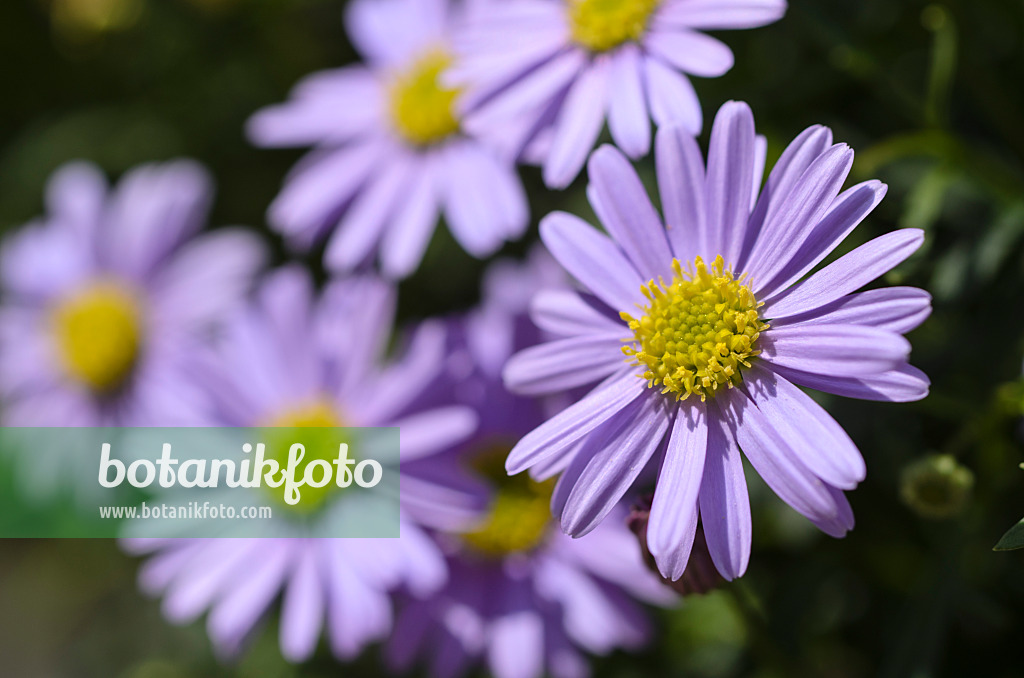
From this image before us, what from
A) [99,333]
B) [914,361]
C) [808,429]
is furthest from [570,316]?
[99,333]

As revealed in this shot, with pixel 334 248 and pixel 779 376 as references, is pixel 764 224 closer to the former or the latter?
pixel 779 376

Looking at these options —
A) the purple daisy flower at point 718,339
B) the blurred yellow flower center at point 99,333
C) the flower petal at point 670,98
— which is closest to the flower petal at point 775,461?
the purple daisy flower at point 718,339

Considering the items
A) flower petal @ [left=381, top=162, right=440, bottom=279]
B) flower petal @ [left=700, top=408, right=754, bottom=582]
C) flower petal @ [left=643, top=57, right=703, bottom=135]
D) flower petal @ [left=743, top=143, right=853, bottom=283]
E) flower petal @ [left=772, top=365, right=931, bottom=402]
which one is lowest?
flower petal @ [left=700, top=408, right=754, bottom=582]

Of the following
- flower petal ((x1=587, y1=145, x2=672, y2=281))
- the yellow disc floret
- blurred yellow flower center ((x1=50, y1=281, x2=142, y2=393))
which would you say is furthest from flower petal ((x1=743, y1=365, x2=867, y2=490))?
blurred yellow flower center ((x1=50, y1=281, x2=142, y2=393))

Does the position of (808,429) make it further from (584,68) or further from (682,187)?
(584,68)

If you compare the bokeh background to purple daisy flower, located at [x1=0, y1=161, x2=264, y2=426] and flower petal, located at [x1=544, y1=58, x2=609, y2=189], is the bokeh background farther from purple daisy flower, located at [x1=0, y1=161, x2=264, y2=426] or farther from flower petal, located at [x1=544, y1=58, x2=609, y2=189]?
purple daisy flower, located at [x1=0, y1=161, x2=264, y2=426]

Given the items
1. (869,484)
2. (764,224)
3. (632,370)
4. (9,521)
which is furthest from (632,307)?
(9,521)

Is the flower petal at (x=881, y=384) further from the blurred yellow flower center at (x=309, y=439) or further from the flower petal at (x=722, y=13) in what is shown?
the blurred yellow flower center at (x=309, y=439)
